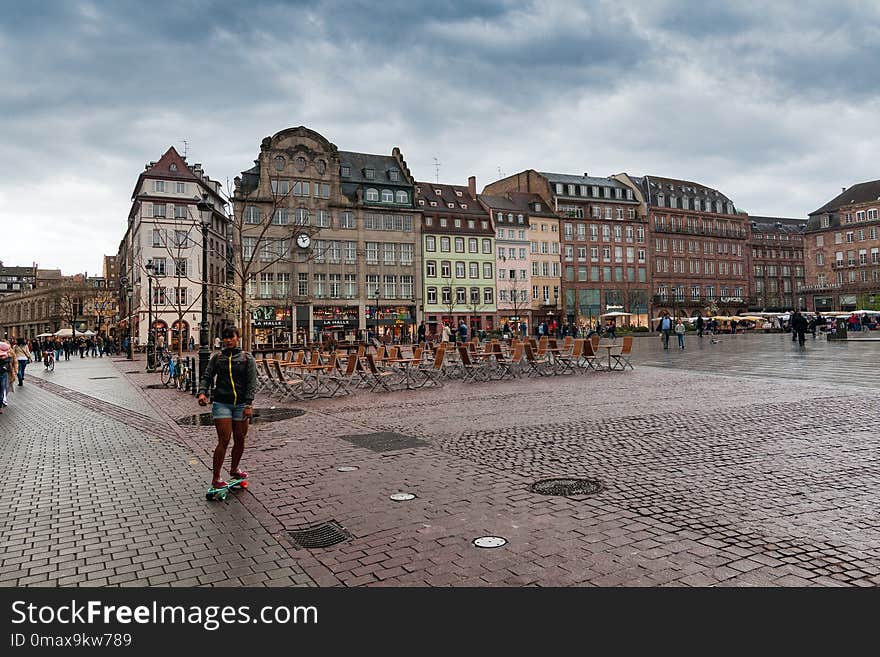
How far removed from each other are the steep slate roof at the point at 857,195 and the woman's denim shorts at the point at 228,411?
103179 mm

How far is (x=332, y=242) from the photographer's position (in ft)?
214

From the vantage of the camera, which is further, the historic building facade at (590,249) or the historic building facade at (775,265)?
the historic building facade at (775,265)

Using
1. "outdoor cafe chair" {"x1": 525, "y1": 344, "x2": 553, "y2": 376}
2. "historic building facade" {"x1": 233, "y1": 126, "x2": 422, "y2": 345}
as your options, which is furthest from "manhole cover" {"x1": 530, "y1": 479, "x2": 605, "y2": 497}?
"historic building facade" {"x1": 233, "y1": 126, "x2": 422, "y2": 345}

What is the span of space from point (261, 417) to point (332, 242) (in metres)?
54.5

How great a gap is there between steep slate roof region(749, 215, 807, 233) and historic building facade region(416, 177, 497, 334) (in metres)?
63.0

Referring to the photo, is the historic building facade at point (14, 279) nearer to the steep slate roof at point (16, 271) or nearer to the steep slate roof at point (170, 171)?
the steep slate roof at point (16, 271)

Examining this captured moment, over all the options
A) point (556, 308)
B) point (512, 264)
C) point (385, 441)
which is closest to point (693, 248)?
point (556, 308)

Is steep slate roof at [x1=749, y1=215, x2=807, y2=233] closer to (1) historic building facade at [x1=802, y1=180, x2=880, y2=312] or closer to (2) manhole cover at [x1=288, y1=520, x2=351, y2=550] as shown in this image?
(1) historic building facade at [x1=802, y1=180, x2=880, y2=312]

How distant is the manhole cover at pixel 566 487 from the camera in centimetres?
600

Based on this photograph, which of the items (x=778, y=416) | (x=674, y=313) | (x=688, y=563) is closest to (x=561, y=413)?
(x=778, y=416)

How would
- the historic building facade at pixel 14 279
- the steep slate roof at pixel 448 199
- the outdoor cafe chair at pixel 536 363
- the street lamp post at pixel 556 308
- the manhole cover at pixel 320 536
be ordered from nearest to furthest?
1. the manhole cover at pixel 320 536
2. the outdoor cafe chair at pixel 536 363
3. the steep slate roof at pixel 448 199
4. the street lamp post at pixel 556 308
5. the historic building facade at pixel 14 279

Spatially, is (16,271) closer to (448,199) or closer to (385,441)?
(448,199)
